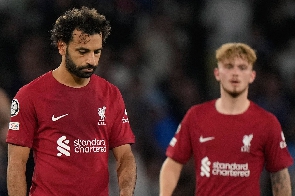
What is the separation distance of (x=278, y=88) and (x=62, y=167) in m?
4.58

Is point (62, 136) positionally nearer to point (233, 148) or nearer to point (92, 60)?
point (92, 60)

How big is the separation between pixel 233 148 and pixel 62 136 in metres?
1.32

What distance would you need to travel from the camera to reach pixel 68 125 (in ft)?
16.0

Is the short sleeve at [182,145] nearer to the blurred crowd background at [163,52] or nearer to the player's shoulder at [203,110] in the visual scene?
the player's shoulder at [203,110]

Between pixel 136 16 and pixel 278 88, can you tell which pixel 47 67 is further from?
pixel 278 88

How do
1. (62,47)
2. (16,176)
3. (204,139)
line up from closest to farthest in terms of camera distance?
(16,176)
(62,47)
(204,139)

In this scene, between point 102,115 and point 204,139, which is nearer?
point 102,115

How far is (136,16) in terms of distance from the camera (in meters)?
9.95

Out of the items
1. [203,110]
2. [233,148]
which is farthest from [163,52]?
[233,148]

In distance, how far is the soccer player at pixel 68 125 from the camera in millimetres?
4777

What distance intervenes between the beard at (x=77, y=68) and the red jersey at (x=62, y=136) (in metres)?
0.15

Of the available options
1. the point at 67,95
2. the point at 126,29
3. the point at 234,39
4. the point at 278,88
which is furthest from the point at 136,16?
the point at 67,95

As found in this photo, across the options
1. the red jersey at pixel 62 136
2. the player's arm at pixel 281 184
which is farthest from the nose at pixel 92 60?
the player's arm at pixel 281 184

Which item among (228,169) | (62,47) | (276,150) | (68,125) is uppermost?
(62,47)
